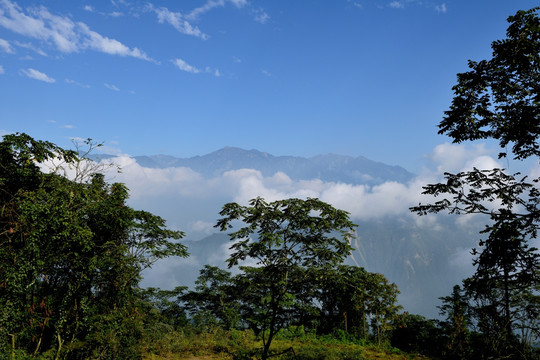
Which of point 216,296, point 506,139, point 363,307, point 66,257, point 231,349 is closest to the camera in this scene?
point 506,139

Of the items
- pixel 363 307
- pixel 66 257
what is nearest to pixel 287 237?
pixel 66 257

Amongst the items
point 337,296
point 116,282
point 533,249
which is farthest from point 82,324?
point 337,296

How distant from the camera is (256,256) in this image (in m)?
8.20

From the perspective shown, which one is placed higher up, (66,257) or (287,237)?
(287,237)

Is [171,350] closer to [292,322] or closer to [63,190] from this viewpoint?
[63,190]

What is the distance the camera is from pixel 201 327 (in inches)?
1000

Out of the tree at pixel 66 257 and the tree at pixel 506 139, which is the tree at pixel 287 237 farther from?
the tree at pixel 66 257

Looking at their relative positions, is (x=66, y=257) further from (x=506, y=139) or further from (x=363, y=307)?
(x=363, y=307)

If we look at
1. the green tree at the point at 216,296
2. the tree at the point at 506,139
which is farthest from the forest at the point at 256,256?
the green tree at the point at 216,296

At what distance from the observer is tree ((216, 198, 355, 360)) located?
8.05m

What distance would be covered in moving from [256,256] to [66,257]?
12.2 m

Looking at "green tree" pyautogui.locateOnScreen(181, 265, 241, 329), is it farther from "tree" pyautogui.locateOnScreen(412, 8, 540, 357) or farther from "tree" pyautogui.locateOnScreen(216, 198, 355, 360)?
"tree" pyautogui.locateOnScreen(412, 8, 540, 357)

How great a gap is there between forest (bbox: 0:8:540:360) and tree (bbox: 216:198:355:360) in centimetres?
4

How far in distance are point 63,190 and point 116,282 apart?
5.21 metres
